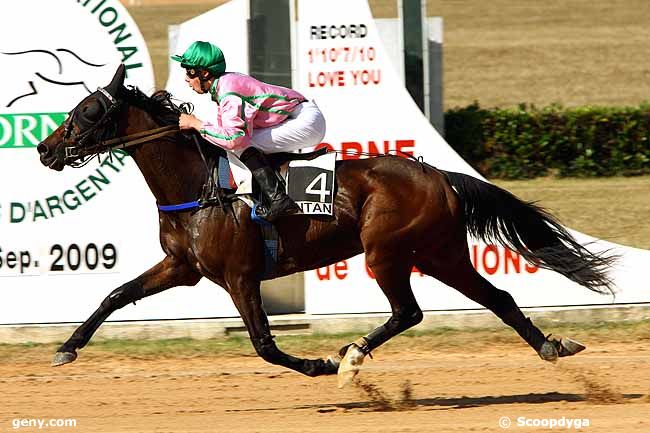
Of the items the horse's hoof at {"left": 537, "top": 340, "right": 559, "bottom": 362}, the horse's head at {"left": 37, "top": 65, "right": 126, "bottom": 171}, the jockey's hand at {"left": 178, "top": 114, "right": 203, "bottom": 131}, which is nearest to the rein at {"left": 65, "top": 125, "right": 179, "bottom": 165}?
the horse's head at {"left": 37, "top": 65, "right": 126, "bottom": 171}

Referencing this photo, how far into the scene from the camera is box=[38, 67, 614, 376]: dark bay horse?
7.06 meters

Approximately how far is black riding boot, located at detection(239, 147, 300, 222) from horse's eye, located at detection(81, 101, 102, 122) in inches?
35.3

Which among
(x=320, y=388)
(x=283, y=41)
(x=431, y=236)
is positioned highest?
(x=283, y=41)

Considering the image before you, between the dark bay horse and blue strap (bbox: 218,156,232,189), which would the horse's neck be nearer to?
the dark bay horse

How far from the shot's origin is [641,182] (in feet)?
51.7

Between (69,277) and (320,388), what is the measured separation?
2.59m

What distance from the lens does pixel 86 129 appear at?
7.10 metres

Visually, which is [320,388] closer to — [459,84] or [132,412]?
[132,412]

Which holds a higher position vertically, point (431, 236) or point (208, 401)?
point (431, 236)

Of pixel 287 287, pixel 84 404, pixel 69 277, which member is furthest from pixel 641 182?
pixel 84 404

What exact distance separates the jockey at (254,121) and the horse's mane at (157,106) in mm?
190

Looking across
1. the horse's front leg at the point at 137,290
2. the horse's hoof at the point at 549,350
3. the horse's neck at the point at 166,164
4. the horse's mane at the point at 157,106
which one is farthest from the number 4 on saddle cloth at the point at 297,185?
the horse's hoof at the point at 549,350

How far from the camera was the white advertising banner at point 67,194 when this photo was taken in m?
9.17

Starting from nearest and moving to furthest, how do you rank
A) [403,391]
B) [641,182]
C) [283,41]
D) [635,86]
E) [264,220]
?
[264,220]
[403,391]
[283,41]
[641,182]
[635,86]
